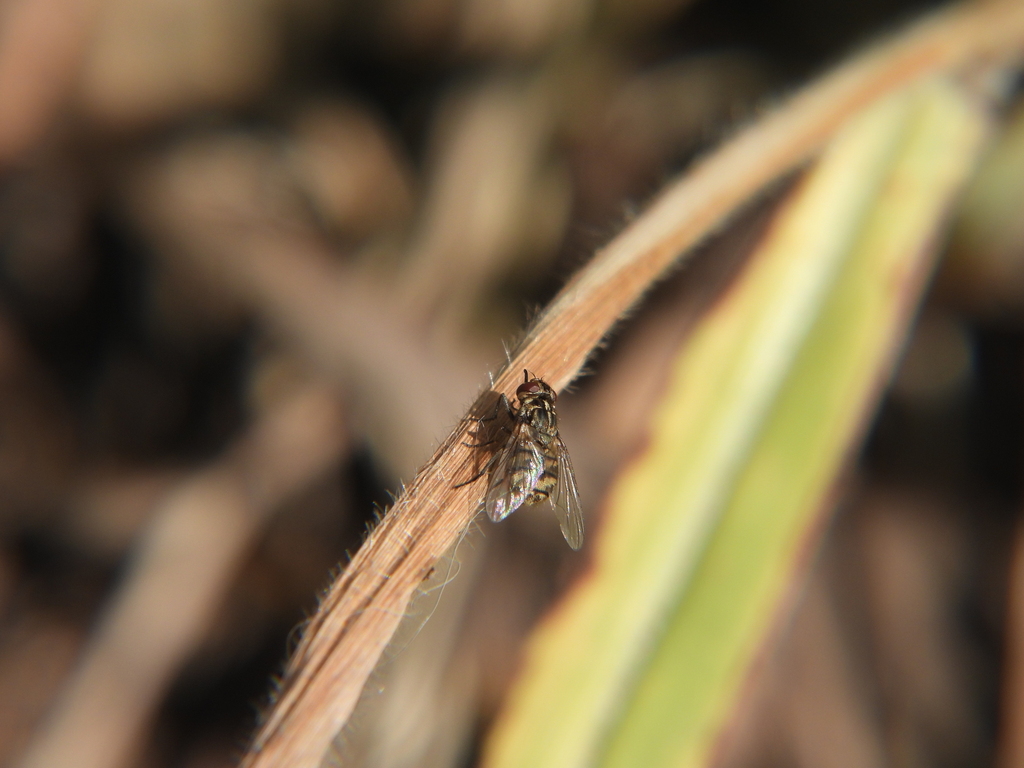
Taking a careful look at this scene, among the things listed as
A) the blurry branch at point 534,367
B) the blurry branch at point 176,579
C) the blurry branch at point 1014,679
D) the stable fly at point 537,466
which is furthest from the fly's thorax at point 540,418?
the blurry branch at point 1014,679

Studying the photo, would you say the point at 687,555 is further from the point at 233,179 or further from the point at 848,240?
the point at 233,179

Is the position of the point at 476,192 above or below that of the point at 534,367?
above

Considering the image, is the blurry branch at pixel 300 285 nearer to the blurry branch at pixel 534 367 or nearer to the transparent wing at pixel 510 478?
the transparent wing at pixel 510 478

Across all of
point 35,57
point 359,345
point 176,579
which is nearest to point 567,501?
point 359,345

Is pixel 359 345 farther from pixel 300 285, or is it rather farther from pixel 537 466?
pixel 537 466

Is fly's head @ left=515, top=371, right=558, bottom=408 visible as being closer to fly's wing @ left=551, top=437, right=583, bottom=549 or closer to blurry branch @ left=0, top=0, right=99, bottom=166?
fly's wing @ left=551, top=437, right=583, bottom=549

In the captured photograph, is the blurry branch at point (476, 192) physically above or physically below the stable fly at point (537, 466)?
above
